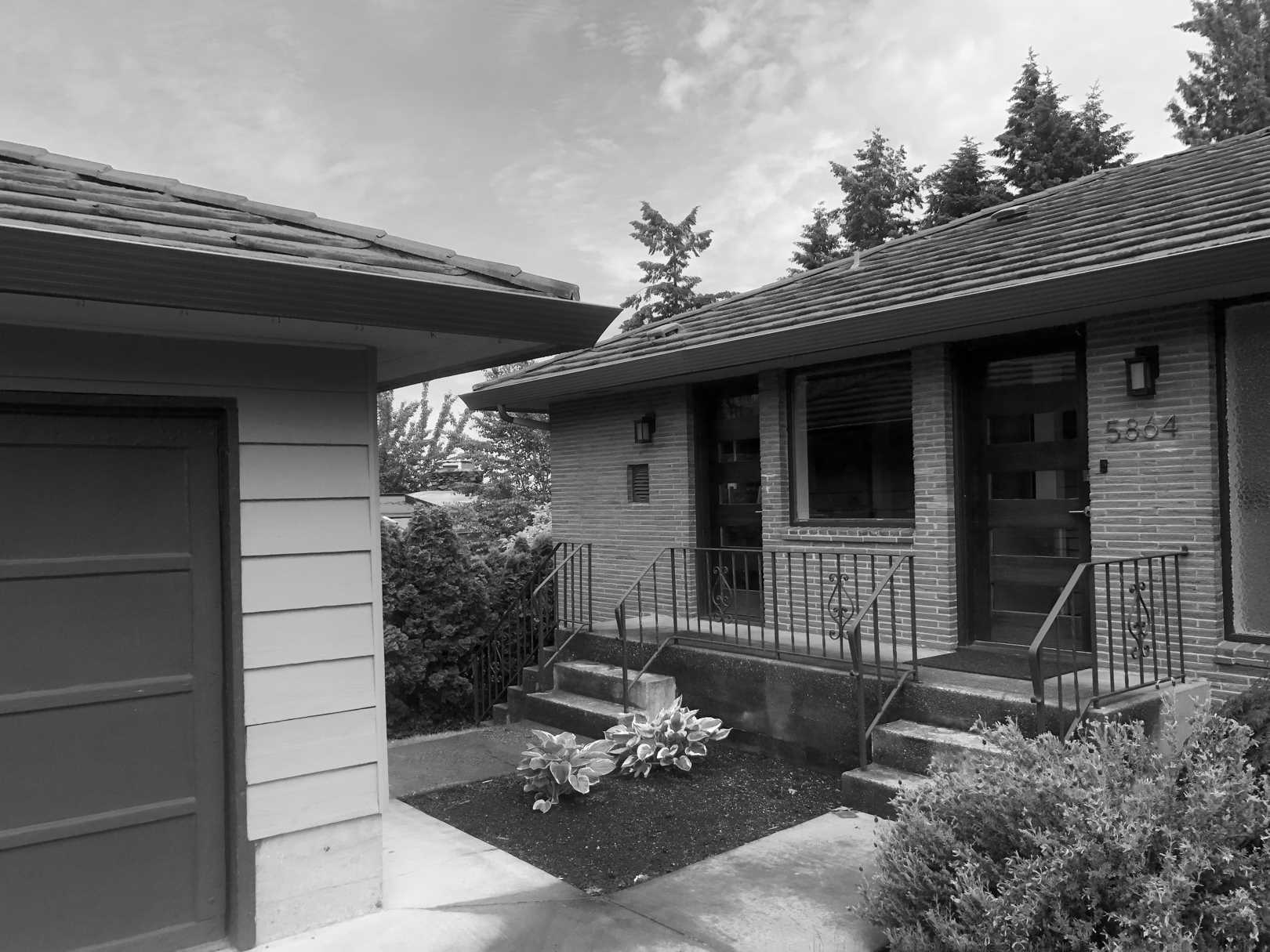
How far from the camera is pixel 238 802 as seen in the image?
3.30 meters

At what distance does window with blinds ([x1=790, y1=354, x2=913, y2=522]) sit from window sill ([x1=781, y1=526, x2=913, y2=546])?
113mm

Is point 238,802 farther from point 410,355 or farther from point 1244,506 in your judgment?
point 1244,506

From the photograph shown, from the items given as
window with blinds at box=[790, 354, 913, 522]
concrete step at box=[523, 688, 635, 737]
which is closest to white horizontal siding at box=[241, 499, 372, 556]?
concrete step at box=[523, 688, 635, 737]

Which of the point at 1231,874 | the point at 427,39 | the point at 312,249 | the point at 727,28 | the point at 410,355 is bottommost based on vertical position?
the point at 1231,874

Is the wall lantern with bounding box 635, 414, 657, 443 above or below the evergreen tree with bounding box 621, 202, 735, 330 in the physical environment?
below

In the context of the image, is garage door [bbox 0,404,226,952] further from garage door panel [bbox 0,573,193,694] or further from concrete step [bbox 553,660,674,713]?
concrete step [bbox 553,660,674,713]

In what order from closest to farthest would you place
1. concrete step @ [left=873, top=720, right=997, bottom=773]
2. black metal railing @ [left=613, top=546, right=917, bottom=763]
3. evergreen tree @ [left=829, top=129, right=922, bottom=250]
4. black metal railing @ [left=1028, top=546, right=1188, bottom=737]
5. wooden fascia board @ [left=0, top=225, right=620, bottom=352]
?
wooden fascia board @ [left=0, top=225, right=620, bottom=352], black metal railing @ [left=1028, top=546, right=1188, bottom=737], concrete step @ [left=873, top=720, right=997, bottom=773], black metal railing @ [left=613, top=546, right=917, bottom=763], evergreen tree @ [left=829, top=129, right=922, bottom=250]

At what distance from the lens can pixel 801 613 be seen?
24.7 feet

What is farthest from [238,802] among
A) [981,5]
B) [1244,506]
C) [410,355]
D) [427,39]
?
[981,5]

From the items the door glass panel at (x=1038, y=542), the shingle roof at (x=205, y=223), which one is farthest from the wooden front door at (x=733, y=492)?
the shingle roof at (x=205, y=223)

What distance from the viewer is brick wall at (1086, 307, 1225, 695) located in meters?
5.32

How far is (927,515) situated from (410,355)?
4128mm

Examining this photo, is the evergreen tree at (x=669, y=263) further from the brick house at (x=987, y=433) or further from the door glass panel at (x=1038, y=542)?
the door glass panel at (x=1038, y=542)

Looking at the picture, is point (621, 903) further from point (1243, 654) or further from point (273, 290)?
point (1243, 654)
